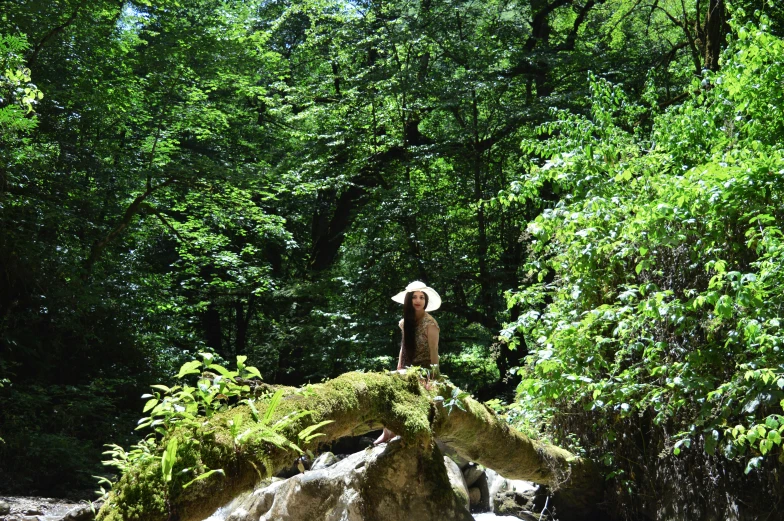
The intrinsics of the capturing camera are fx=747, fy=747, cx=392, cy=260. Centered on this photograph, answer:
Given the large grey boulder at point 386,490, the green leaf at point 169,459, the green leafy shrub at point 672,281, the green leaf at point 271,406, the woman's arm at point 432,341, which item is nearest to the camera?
the green leaf at point 169,459

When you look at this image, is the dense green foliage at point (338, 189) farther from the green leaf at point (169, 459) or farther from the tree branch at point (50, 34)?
the green leaf at point (169, 459)

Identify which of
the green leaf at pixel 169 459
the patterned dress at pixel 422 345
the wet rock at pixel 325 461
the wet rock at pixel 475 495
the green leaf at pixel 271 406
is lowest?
the wet rock at pixel 475 495

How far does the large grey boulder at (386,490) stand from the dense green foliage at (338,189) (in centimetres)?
157

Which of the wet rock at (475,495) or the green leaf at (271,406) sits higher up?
the green leaf at (271,406)

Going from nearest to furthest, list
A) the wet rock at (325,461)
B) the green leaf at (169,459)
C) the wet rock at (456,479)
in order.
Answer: the green leaf at (169,459)
the wet rock at (456,479)
the wet rock at (325,461)

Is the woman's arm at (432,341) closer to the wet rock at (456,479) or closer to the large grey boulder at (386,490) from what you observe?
the large grey boulder at (386,490)

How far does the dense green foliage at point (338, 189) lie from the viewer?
24.7 feet

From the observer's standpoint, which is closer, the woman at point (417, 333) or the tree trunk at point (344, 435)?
the tree trunk at point (344, 435)

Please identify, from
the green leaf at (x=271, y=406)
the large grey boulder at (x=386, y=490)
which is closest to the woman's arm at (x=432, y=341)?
the large grey boulder at (x=386, y=490)

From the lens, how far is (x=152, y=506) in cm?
315

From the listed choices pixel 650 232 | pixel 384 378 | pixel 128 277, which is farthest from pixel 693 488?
pixel 128 277

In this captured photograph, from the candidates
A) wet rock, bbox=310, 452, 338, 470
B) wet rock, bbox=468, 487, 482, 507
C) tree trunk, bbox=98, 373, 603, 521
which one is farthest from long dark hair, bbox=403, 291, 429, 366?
wet rock, bbox=310, 452, 338, 470

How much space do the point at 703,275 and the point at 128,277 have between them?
11.1 metres

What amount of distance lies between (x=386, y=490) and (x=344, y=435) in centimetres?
138
